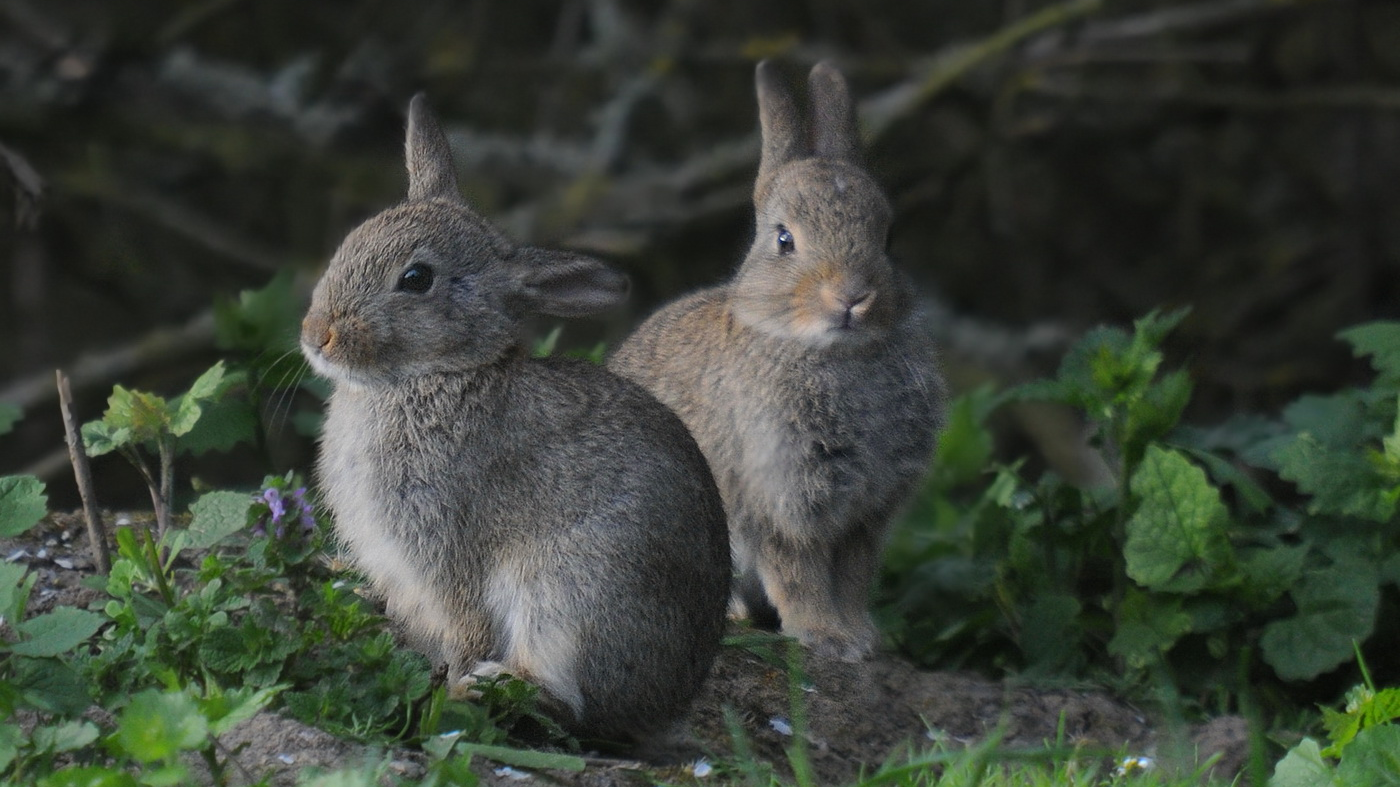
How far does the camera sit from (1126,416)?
4953 millimetres

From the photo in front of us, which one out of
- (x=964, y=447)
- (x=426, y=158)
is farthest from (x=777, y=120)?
(x=964, y=447)

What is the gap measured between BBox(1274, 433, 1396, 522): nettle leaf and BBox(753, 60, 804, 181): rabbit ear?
1651 millimetres

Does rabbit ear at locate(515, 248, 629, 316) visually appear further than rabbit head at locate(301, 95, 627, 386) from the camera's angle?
Yes

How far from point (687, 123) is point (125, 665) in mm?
5614

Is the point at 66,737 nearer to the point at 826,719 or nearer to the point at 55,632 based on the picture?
the point at 55,632

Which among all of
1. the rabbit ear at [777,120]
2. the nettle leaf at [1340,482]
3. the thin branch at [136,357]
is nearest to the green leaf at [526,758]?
the rabbit ear at [777,120]

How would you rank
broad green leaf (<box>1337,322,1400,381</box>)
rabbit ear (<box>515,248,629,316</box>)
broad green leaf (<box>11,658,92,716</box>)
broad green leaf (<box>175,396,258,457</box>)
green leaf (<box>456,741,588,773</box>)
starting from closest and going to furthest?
broad green leaf (<box>11,658,92,716</box>), green leaf (<box>456,741,588,773</box>), rabbit ear (<box>515,248,629,316</box>), broad green leaf (<box>175,396,258,457</box>), broad green leaf (<box>1337,322,1400,381</box>)

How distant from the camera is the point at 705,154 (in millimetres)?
7945

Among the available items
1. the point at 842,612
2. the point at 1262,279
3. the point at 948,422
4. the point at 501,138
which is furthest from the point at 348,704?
the point at 1262,279

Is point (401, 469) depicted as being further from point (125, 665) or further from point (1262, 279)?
point (1262, 279)

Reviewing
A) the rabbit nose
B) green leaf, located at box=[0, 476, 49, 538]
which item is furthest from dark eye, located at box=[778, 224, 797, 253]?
green leaf, located at box=[0, 476, 49, 538]

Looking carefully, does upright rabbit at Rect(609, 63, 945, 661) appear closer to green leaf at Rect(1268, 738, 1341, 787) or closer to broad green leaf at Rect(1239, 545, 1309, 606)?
broad green leaf at Rect(1239, 545, 1309, 606)

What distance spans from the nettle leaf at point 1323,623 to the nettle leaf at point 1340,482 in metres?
0.18

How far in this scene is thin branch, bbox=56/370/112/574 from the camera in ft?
12.2
